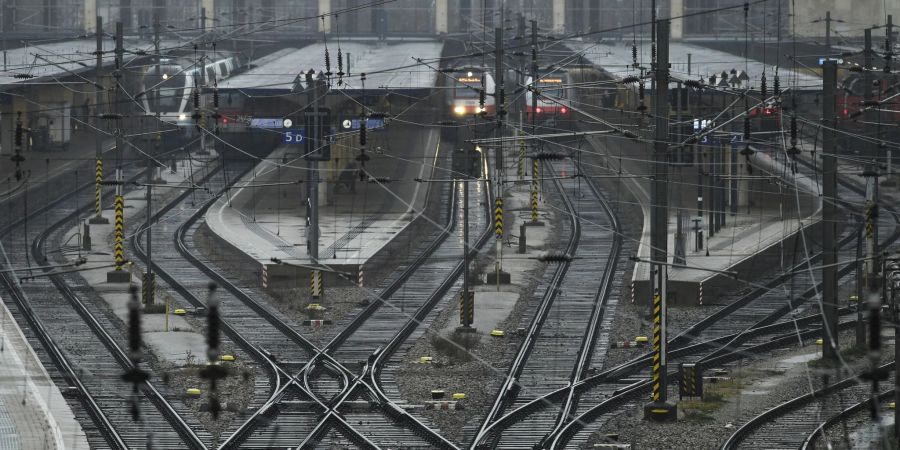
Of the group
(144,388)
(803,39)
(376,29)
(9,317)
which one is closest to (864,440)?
(144,388)

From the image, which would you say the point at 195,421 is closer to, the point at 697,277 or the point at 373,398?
the point at 373,398

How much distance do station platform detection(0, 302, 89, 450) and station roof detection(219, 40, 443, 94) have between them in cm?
1638

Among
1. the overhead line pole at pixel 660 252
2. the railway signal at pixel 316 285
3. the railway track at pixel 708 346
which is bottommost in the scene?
the railway track at pixel 708 346

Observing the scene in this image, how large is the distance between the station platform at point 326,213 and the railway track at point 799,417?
12087 millimetres

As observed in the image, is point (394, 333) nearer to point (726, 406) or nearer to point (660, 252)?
point (660, 252)

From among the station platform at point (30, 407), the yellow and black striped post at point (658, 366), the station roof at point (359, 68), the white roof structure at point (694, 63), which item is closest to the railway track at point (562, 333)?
the yellow and black striped post at point (658, 366)

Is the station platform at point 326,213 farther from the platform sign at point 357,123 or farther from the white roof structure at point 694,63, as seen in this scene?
the white roof structure at point 694,63

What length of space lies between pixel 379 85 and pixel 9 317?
2210 centimetres

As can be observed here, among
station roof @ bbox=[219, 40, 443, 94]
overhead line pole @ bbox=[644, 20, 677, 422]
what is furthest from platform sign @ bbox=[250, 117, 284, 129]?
overhead line pole @ bbox=[644, 20, 677, 422]

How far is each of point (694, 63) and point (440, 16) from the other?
24.0m

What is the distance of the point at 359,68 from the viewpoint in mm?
60125

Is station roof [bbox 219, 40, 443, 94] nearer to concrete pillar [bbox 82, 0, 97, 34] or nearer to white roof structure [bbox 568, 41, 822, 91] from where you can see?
white roof structure [bbox 568, 41, 822, 91]

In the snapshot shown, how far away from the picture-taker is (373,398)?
79.6 ft

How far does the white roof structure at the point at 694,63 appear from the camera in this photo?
5297cm
